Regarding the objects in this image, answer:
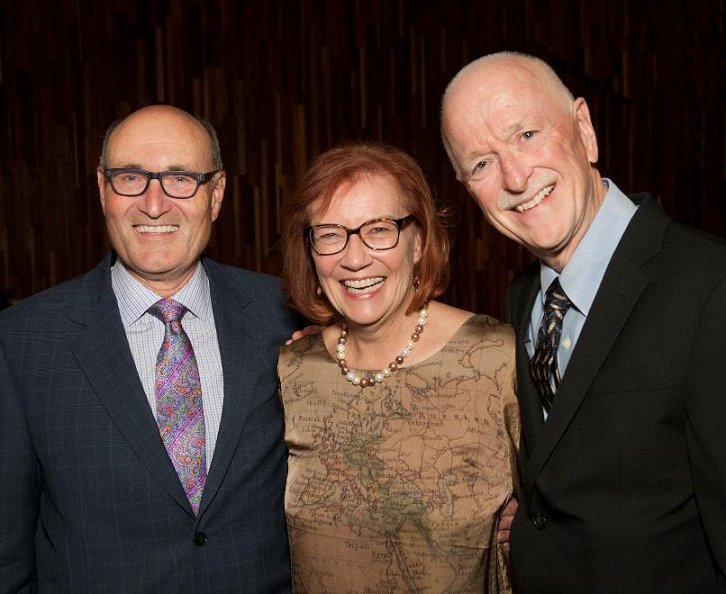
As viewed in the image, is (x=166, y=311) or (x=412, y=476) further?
(x=166, y=311)

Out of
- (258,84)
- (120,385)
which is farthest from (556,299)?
(258,84)

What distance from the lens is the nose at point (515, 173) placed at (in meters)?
1.67

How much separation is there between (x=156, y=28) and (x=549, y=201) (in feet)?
11.2

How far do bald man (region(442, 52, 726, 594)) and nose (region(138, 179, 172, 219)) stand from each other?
704mm

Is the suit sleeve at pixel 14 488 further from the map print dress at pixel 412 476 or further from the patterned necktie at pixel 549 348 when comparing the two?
the patterned necktie at pixel 549 348

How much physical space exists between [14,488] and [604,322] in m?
1.32

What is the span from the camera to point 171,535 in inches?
70.1

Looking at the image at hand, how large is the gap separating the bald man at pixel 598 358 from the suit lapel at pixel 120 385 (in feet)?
2.56

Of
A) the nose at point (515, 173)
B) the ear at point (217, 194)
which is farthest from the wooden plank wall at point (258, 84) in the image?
the nose at point (515, 173)

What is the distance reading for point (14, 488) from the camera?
69.8 inches

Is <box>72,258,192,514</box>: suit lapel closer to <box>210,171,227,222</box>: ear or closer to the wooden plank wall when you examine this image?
<box>210,171,227,222</box>: ear

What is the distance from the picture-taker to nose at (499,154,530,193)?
1673 millimetres

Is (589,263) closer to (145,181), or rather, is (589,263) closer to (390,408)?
(390,408)

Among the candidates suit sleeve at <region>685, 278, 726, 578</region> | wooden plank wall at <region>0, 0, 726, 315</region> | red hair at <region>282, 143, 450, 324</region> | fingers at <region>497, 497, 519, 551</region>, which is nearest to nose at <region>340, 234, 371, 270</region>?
red hair at <region>282, 143, 450, 324</region>
